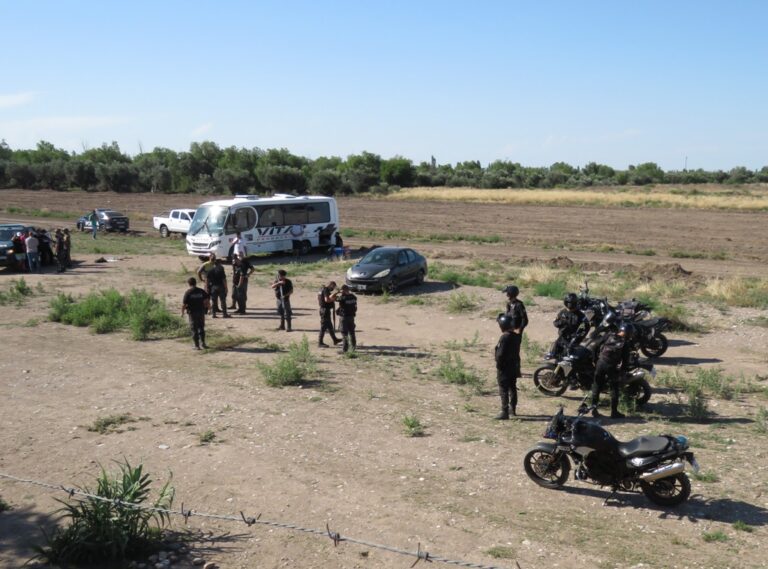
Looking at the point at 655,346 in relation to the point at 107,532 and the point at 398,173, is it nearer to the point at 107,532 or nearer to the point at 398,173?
the point at 107,532

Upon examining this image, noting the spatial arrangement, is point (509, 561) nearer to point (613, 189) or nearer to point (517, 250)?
point (517, 250)

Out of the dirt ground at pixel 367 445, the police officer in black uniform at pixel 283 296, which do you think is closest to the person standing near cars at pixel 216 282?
the dirt ground at pixel 367 445

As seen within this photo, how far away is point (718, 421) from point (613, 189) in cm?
7677

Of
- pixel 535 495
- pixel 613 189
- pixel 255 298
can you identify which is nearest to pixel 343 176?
pixel 613 189

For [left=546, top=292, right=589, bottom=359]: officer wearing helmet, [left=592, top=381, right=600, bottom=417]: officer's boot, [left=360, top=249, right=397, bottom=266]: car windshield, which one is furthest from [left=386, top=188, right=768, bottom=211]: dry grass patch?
[left=592, top=381, right=600, bottom=417]: officer's boot

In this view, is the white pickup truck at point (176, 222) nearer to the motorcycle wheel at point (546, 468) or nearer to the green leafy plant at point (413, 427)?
the green leafy plant at point (413, 427)

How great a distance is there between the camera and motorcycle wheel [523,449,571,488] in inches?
342

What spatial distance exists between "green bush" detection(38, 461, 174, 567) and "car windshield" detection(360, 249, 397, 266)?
15.9 meters

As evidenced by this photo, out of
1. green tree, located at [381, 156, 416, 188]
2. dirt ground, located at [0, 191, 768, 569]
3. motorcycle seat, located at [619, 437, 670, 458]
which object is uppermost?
green tree, located at [381, 156, 416, 188]

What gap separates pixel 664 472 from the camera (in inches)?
315

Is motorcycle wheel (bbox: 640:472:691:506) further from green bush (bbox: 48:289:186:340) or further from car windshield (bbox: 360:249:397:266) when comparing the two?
car windshield (bbox: 360:249:397:266)

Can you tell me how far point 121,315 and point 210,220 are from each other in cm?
1224

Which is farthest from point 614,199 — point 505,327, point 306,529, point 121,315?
point 306,529

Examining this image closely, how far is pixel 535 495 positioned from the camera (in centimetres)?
855
